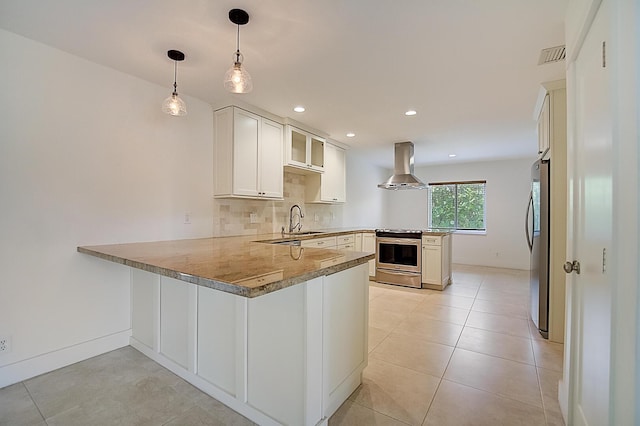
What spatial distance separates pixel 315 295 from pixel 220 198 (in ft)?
7.31

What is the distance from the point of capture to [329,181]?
15.3ft

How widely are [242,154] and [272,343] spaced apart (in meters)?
2.24

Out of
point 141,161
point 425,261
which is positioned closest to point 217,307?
point 141,161

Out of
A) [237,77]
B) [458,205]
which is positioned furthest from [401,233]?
[237,77]

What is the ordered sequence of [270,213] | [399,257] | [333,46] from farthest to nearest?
[399,257]
[270,213]
[333,46]

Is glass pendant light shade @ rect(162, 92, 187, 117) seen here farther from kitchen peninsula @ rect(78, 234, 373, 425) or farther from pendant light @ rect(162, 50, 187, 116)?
kitchen peninsula @ rect(78, 234, 373, 425)

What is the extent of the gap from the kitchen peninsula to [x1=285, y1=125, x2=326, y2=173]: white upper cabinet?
2.28m

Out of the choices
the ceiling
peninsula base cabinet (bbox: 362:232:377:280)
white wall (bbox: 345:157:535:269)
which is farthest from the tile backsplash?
the ceiling

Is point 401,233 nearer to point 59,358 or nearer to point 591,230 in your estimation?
point 591,230

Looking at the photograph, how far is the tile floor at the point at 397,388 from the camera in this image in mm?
1596

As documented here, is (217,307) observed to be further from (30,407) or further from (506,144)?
(506,144)

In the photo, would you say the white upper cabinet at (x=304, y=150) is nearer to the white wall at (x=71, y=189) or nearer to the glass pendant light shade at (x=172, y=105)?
the white wall at (x=71, y=189)

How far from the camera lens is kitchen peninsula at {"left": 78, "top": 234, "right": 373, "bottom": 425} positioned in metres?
1.33

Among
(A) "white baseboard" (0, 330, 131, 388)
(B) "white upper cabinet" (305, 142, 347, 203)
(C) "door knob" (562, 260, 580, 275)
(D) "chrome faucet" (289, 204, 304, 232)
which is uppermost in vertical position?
(B) "white upper cabinet" (305, 142, 347, 203)
